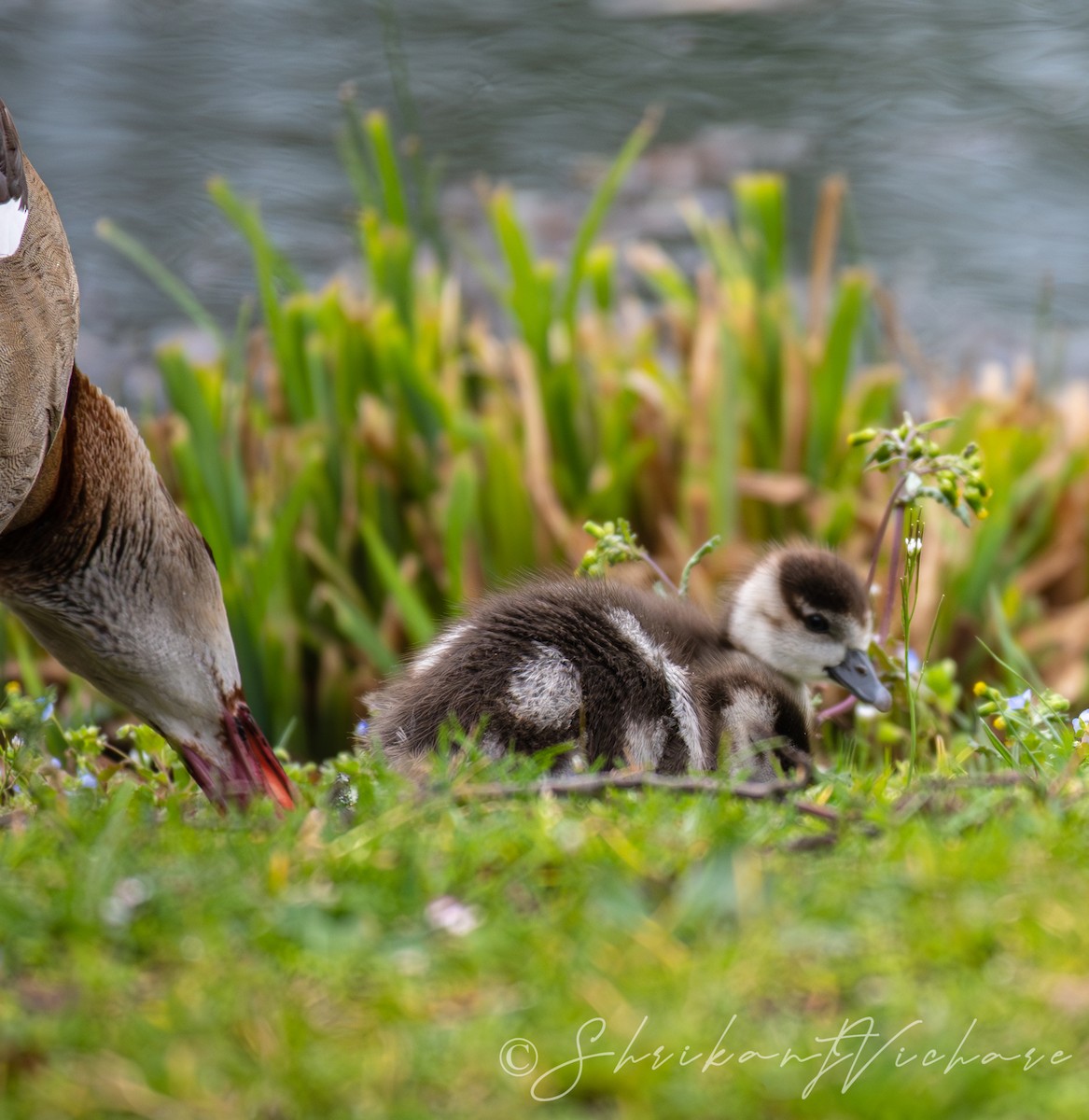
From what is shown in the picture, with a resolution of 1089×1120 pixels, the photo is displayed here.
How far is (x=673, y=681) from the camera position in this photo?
3594mm

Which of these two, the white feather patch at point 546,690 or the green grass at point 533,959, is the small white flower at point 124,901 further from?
the white feather patch at point 546,690

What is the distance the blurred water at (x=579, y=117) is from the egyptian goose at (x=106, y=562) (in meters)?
5.83

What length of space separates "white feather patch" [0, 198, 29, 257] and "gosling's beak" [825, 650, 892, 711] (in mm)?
2211

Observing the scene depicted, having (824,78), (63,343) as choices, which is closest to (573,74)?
(824,78)

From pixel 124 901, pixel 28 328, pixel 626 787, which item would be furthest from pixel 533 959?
pixel 28 328

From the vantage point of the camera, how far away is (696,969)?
200 cm

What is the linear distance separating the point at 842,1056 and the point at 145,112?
11216 mm

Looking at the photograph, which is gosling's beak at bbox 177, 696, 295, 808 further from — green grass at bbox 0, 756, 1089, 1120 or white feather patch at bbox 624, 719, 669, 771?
green grass at bbox 0, 756, 1089, 1120

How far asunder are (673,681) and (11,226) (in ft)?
6.25

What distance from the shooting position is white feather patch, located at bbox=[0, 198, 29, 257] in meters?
3.65

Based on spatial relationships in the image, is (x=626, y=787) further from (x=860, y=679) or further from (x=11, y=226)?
(x=11, y=226)

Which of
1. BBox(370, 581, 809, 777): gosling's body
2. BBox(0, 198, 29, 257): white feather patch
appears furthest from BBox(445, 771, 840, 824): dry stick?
BBox(0, 198, 29, 257): white feather patch

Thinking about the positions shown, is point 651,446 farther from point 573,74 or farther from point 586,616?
point 573,74

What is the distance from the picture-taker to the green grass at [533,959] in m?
1.78
